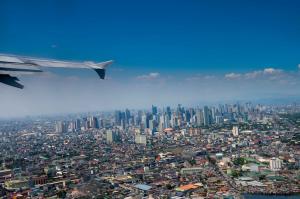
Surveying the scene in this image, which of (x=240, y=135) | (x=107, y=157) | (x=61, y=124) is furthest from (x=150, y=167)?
(x=61, y=124)

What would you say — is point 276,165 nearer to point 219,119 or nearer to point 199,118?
point 199,118

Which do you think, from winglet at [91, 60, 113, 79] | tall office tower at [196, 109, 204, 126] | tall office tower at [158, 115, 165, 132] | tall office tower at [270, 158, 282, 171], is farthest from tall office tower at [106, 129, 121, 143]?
winglet at [91, 60, 113, 79]

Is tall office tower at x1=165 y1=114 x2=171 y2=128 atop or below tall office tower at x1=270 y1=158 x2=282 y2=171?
atop

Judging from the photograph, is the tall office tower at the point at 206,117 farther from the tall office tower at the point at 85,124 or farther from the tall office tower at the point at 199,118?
the tall office tower at the point at 85,124

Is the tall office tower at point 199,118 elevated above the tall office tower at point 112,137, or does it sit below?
above

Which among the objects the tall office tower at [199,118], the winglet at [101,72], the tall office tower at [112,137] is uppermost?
the winglet at [101,72]

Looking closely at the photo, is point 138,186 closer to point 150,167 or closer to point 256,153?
point 150,167

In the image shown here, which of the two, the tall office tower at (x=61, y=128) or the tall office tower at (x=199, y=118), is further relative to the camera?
the tall office tower at (x=199, y=118)

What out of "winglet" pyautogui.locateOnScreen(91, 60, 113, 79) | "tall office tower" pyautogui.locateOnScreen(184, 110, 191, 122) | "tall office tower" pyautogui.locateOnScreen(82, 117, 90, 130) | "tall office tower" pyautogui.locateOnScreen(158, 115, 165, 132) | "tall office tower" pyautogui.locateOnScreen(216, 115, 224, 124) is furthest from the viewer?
"tall office tower" pyautogui.locateOnScreen(184, 110, 191, 122)

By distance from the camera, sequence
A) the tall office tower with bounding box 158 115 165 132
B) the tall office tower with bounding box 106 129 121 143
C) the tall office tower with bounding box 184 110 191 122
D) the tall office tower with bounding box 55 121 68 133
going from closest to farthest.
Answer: the tall office tower with bounding box 106 129 121 143 < the tall office tower with bounding box 158 115 165 132 < the tall office tower with bounding box 55 121 68 133 < the tall office tower with bounding box 184 110 191 122

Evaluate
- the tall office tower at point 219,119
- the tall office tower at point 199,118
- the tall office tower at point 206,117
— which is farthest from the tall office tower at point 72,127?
the tall office tower at point 219,119

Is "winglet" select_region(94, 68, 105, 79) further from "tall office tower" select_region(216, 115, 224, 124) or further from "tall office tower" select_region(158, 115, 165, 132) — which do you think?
"tall office tower" select_region(216, 115, 224, 124)
